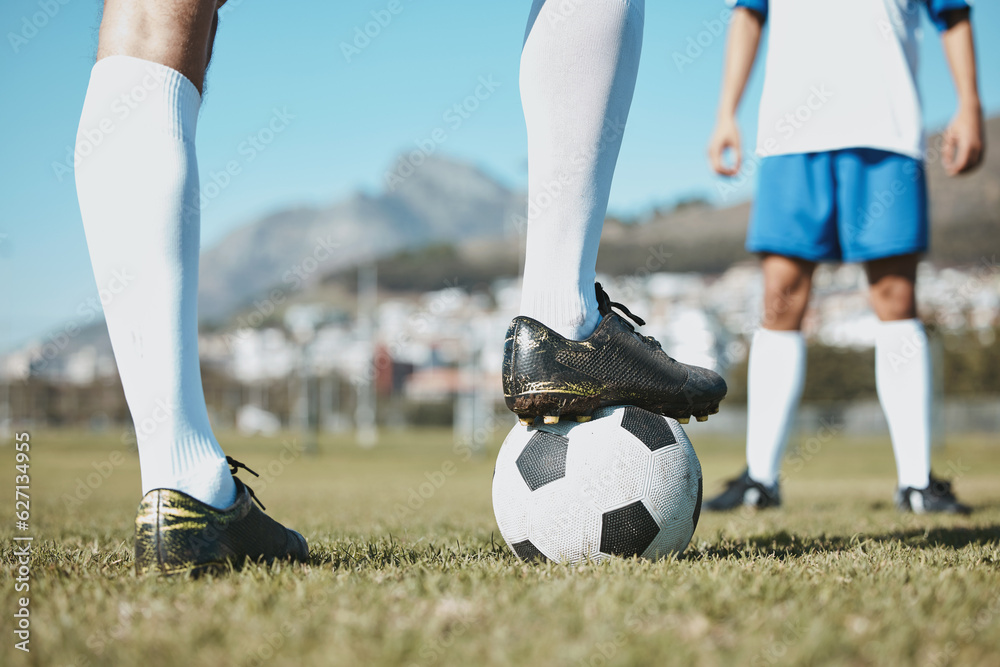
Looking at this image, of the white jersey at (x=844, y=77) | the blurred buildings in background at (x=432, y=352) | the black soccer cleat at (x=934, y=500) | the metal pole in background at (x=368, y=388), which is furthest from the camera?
the metal pole in background at (x=368, y=388)

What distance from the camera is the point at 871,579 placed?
1533 mm

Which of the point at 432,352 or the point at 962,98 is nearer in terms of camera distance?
the point at 962,98

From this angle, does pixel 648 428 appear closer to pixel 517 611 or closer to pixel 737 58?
pixel 517 611

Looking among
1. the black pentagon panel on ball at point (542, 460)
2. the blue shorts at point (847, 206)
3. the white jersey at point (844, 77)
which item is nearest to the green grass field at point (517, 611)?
the black pentagon panel on ball at point (542, 460)

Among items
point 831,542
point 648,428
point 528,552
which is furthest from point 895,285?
point 528,552

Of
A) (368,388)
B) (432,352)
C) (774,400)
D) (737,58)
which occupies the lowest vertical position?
(368,388)

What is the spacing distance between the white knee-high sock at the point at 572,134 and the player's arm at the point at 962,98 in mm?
2545

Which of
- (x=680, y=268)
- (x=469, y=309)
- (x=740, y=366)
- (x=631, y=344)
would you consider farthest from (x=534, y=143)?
(x=680, y=268)

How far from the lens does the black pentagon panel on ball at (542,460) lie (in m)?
1.90

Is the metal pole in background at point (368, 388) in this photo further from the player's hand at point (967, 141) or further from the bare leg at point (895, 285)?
the player's hand at point (967, 141)

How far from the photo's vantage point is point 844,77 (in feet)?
12.1

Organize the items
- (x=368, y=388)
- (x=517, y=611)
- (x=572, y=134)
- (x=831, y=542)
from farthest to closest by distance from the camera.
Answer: (x=368, y=388) < (x=831, y=542) < (x=572, y=134) < (x=517, y=611)

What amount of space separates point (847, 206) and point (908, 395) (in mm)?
922

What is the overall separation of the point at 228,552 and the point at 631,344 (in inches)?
40.1
